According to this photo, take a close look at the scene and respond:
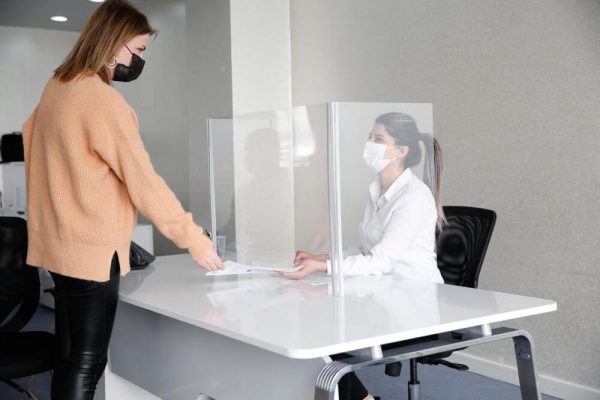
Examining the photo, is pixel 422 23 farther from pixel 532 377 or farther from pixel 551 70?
pixel 532 377

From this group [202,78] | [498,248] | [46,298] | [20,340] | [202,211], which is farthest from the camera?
[46,298]

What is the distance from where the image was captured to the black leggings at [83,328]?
1963mm

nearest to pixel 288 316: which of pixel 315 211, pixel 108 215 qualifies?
pixel 315 211

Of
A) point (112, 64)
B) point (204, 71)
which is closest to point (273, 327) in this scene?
point (112, 64)

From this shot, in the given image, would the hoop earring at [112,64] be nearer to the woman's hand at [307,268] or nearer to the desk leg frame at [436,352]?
the woman's hand at [307,268]

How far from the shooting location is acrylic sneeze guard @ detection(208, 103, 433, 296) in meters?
1.92

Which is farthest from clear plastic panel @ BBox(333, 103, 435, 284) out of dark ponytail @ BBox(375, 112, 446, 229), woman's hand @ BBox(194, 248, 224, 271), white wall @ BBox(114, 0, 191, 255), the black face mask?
white wall @ BBox(114, 0, 191, 255)

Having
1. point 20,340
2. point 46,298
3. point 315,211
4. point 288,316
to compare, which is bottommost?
point 46,298

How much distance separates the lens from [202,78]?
5.09m

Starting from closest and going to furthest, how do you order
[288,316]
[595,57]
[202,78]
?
[288,316] < [595,57] < [202,78]

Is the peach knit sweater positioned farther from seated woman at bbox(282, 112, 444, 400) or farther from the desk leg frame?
the desk leg frame

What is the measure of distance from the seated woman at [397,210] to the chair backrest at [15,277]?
3.70 ft

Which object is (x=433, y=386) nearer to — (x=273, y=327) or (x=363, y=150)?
(x=363, y=150)

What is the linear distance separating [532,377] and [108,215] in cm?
120
